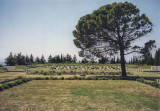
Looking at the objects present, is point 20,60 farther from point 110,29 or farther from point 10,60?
point 110,29

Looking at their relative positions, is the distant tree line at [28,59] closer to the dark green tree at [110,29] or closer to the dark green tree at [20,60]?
the dark green tree at [20,60]

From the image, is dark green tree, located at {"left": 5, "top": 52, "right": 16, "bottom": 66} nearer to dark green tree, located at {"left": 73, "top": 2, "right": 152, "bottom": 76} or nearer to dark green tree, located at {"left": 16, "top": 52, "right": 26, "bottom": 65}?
dark green tree, located at {"left": 16, "top": 52, "right": 26, "bottom": 65}

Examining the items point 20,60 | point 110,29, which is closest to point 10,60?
point 20,60

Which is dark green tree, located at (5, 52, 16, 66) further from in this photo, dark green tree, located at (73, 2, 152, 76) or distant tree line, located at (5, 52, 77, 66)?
dark green tree, located at (73, 2, 152, 76)

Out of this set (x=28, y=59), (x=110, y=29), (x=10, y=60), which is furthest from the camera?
(x=28, y=59)

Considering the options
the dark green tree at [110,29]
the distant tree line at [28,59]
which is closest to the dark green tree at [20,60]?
the distant tree line at [28,59]

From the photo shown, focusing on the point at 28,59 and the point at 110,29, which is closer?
the point at 110,29

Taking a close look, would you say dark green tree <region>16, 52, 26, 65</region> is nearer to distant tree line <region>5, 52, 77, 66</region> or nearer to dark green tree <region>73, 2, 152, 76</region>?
distant tree line <region>5, 52, 77, 66</region>

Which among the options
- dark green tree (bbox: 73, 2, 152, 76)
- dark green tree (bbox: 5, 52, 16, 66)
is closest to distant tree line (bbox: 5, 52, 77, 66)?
dark green tree (bbox: 5, 52, 16, 66)

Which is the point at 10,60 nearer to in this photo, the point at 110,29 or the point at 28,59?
the point at 28,59

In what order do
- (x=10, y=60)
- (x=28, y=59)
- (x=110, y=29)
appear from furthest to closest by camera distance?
(x=28, y=59) → (x=10, y=60) → (x=110, y=29)

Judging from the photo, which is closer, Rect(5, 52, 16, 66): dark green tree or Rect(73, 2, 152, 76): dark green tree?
Rect(73, 2, 152, 76): dark green tree

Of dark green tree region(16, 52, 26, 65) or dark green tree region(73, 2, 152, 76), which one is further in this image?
dark green tree region(16, 52, 26, 65)

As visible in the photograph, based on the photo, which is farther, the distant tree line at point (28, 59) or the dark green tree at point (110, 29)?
the distant tree line at point (28, 59)
